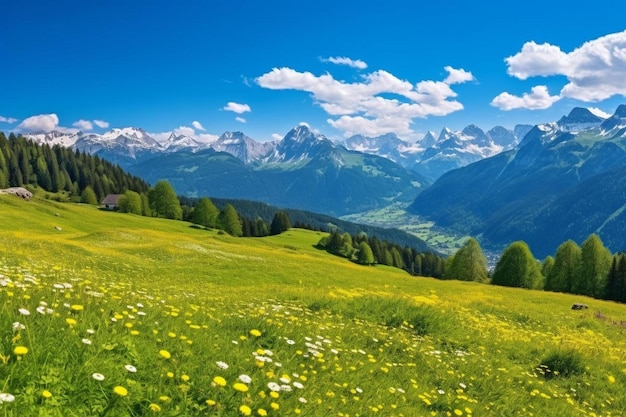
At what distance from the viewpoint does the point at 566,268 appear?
8769cm

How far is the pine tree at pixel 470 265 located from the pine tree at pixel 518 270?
7.37 m

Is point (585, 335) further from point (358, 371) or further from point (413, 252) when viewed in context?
point (413, 252)

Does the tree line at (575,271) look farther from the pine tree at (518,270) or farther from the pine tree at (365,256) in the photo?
the pine tree at (365,256)

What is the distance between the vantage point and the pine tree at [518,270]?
3585 inches

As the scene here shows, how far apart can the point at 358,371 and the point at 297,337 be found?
164 centimetres

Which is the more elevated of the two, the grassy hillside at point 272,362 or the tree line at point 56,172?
the tree line at point 56,172

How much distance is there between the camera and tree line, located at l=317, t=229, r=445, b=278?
13988 centimetres

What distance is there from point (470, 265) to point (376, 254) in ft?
181

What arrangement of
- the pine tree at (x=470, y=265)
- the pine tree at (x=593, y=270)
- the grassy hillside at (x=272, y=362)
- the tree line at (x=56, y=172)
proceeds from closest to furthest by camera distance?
the grassy hillside at (x=272, y=362) < the pine tree at (x=593, y=270) < the pine tree at (x=470, y=265) < the tree line at (x=56, y=172)

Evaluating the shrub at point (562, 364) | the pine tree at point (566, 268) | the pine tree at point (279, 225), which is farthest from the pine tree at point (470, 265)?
the shrub at point (562, 364)

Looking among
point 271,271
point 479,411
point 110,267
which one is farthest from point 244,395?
point 271,271

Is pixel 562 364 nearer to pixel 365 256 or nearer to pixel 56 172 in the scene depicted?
pixel 365 256

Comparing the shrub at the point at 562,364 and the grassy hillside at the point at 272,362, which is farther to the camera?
the shrub at the point at 562,364

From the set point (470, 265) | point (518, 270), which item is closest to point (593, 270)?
point (518, 270)
